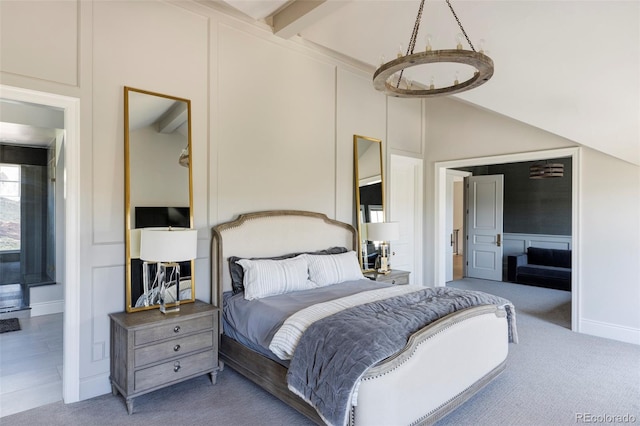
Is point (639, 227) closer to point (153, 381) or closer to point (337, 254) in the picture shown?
point (337, 254)

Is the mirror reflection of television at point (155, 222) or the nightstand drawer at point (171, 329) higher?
the mirror reflection of television at point (155, 222)

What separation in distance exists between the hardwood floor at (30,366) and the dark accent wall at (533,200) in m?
8.11

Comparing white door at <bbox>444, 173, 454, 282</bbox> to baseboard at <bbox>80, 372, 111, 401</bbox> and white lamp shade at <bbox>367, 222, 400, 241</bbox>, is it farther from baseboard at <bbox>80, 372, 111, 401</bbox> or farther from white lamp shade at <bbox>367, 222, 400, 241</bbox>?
→ baseboard at <bbox>80, 372, 111, 401</bbox>

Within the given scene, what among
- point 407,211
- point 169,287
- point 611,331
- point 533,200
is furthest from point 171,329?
point 533,200

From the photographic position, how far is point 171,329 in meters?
2.81

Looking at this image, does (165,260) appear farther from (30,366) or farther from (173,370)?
(30,366)

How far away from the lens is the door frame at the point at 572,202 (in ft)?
14.8

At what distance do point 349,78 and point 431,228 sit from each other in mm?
2761

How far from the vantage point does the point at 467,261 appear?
26.8 ft

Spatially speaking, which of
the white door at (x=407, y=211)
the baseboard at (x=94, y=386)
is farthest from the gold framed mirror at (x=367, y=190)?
the baseboard at (x=94, y=386)

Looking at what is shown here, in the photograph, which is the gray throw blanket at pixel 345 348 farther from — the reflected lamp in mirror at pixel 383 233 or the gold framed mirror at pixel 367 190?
the gold framed mirror at pixel 367 190

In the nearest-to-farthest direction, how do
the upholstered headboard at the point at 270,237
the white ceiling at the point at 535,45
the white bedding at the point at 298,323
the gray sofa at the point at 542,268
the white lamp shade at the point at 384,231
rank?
the white bedding at the point at 298,323 < the white ceiling at the point at 535,45 < the upholstered headboard at the point at 270,237 < the white lamp shade at the point at 384,231 < the gray sofa at the point at 542,268

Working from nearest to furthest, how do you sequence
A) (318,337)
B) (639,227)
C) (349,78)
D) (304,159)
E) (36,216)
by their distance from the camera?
1. (318,337)
2. (639,227)
3. (304,159)
4. (349,78)
5. (36,216)

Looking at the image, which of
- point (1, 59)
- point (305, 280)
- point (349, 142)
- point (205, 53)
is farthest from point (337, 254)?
point (1, 59)
